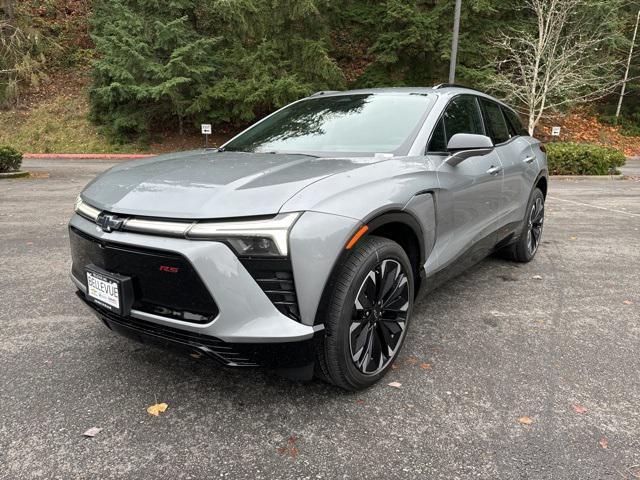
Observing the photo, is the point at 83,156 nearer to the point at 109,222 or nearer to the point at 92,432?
the point at 109,222

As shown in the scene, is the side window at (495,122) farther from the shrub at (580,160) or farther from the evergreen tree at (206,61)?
the evergreen tree at (206,61)

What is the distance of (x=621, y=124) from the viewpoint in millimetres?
28359

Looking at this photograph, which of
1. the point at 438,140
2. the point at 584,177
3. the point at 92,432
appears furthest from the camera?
the point at 584,177

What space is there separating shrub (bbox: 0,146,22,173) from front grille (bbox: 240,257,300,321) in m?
12.4

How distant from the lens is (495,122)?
432 cm

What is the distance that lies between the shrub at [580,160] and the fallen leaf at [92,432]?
47.8 feet

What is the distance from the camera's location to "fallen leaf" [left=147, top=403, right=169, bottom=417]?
239cm

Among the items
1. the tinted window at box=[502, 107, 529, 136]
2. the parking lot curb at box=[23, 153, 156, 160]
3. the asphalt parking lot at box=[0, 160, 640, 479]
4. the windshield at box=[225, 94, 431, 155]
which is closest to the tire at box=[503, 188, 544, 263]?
the tinted window at box=[502, 107, 529, 136]

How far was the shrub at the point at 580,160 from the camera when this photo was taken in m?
14.2

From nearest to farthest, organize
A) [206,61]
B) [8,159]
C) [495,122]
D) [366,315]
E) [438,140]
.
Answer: [366,315] < [438,140] < [495,122] < [8,159] < [206,61]

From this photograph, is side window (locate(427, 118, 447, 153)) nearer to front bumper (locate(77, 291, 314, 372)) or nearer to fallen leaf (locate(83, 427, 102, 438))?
front bumper (locate(77, 291, 314, 372))

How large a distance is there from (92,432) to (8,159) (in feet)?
40.0

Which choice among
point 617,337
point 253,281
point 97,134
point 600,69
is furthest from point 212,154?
point 600,69

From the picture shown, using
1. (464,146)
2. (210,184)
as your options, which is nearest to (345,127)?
(464,146)
